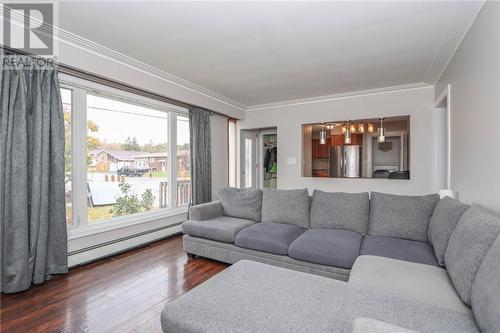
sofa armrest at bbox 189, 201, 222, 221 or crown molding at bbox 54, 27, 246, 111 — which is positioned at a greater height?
crown molding at bbox 54, 27, 246, 111

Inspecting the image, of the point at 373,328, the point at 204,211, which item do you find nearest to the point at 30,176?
the point at 204,211

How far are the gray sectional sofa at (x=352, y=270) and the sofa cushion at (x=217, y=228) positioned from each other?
13mm

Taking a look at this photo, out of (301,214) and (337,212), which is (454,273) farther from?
(301,214)

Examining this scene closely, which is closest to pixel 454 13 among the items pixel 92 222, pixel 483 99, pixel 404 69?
pixel 483 99

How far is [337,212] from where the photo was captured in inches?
110

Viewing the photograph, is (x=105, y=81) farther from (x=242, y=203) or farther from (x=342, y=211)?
(x=342, y=211)

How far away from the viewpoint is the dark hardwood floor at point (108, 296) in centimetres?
179

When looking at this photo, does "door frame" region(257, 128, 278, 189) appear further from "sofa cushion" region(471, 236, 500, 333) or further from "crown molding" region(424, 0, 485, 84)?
"sofa cushion" region(471, 236, 500, 333)

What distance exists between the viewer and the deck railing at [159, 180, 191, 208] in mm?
4031

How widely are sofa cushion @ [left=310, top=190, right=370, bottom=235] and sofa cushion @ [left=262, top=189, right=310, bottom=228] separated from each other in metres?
0.11

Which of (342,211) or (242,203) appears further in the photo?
(242,203)

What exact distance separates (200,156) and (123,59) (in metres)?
1.90

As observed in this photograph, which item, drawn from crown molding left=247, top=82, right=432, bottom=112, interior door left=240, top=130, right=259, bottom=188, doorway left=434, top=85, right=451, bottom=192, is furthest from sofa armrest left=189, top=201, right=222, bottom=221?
doorway left=434, top=85, right=451, bottom=192

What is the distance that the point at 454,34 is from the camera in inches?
94.2
